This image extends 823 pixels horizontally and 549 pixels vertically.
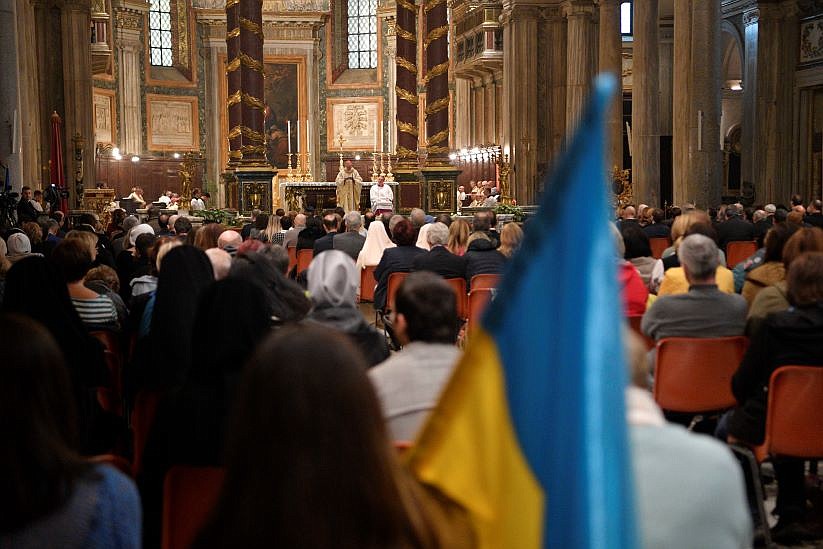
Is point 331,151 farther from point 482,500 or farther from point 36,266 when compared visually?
point 482,500

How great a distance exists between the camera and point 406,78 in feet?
86.1

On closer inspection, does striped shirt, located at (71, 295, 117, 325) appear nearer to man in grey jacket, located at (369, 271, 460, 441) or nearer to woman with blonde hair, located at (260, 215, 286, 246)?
man in grey jacket, located at (369, 271, 460, 441)

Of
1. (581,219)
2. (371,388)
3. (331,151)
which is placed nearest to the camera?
(581,219)

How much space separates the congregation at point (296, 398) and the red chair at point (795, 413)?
139mm

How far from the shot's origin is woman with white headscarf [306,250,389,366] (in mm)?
5461

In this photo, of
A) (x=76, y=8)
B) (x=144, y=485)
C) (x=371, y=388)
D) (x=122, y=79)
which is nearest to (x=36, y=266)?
(x=144, y=485)

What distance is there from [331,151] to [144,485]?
38.9m

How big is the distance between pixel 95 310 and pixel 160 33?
35386 millimetres

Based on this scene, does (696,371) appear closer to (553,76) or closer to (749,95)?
(749,95)

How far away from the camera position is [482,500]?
2020mm

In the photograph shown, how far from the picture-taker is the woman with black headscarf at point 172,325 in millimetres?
5773

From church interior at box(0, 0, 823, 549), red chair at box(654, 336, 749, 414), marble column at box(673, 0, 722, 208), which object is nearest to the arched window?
marble column at box(673, 0, 722, 208)

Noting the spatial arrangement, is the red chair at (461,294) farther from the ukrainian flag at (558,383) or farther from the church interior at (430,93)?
the church interior at (430,93)

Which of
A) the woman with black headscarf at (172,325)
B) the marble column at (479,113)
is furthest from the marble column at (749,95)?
the woman with black headscarf at (172,325)
